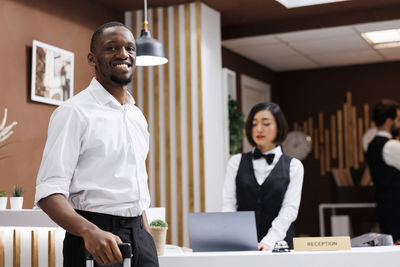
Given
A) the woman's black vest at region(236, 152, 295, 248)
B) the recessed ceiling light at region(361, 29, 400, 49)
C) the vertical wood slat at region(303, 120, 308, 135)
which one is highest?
the recessed ceiling light at region(361, 29, 400, 49)

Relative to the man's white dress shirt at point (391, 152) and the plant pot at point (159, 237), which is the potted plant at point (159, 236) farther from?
the man's white dress shirt at point (391, 152)

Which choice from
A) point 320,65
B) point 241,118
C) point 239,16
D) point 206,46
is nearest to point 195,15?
point 206,46

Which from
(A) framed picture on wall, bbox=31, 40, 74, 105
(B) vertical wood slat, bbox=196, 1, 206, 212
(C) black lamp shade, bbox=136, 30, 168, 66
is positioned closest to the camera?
(C) black lamp shade, bbox=136, 30, 168, 66

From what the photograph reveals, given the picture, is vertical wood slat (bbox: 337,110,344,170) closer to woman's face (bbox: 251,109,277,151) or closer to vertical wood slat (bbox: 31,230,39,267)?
woman's face (bbox: 251,109,277,151)

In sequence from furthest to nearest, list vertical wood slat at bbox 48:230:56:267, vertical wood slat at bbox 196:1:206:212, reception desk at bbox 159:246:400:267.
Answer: vertical wood slat at bbox 196:1:206:212 < vertical wood slat at bbox 48:230:56:267 < reception desk at bbox 159:246:400:267

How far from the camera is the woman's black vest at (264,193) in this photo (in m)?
3.51

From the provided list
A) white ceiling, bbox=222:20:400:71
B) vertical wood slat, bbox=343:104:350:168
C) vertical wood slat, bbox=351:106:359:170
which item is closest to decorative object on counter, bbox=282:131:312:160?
vertical wood slat, bbox=343:104:350:168

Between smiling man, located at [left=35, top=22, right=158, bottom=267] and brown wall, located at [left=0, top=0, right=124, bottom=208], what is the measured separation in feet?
9.40

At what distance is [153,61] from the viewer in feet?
15.0

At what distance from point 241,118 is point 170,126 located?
1.16 m

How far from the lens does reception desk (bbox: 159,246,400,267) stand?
2.59 m

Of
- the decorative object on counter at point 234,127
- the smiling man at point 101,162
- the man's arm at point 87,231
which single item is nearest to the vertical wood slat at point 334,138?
the decorative object on counter at point 234,127

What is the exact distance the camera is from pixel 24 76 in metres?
4.84

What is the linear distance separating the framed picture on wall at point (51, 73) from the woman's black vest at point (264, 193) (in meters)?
2.02
